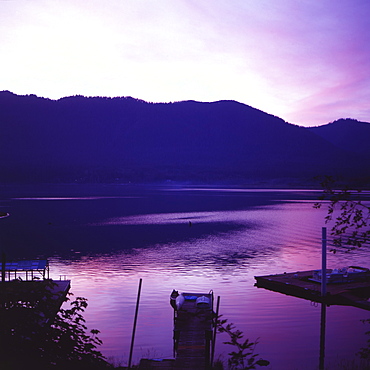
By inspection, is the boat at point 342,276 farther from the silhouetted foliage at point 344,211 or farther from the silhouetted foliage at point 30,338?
the silhouetted foliage at point 30,338

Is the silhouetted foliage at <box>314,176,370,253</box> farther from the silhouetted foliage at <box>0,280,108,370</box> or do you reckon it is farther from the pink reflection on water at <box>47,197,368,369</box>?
the pink reflection on water at <box>47,197,368,369</box>

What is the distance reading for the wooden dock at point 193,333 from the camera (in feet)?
53.5

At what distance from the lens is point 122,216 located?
85750 mm

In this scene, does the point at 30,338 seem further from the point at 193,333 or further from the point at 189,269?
the point at 189,269

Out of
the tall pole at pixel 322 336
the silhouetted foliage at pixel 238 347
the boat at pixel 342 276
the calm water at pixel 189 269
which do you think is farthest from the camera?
the boat at pixel 342 276

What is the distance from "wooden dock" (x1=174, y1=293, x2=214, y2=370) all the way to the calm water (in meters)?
1.22

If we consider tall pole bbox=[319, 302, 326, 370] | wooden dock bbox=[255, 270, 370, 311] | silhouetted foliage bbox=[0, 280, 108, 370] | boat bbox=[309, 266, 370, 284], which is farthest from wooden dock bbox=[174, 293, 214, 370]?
boat bbox=[309, 266, 370, 284]

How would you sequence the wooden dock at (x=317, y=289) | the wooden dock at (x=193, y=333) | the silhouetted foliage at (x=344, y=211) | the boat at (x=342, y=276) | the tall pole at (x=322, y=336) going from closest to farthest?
the silhouetted foliage at (x=344, y=211) → the wooden dock at (x=193, y=333) → the tall pole at (x=322, y=336) → the wooden dock at (x=317, y=289) → the boat at (x=342, y=276)

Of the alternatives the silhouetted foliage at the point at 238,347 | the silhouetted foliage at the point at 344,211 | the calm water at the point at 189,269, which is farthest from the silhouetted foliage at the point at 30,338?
the calm water at the point at 189,269

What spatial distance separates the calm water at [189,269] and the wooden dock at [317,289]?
654mm

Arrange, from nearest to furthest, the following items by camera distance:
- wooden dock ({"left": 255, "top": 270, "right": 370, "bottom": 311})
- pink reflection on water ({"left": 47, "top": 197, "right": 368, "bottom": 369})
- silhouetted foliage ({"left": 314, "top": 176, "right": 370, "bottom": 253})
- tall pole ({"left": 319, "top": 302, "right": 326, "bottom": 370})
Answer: silhouetted foliage ({"left": 314, "top": 176, "right": 370, "bottom": 253}) < tall pole ({"left": 319, "top": 302, "right": 326, "bottom": 370}) < pink reflection on water ({"left": 47, "top": 197, "right": 368, "bottom": 369}) < wooden dock ({"left": 255, "top": 270, "right": 370, "bottom": 311})

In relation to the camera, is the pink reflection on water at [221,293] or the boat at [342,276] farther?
the boat at [342,276]

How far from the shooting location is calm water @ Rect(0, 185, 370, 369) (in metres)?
21.2

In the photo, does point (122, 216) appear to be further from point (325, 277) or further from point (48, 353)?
point (48, 353)
